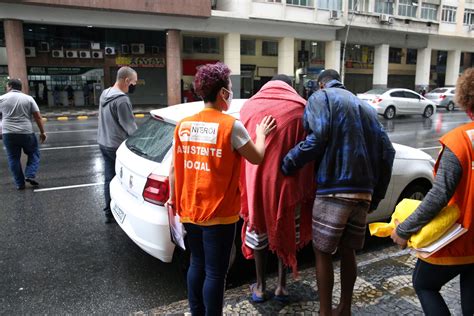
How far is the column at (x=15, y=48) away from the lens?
21.8 m

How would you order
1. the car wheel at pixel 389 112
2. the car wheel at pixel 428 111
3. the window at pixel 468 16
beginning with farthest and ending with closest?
the window at pixel 468 16
the car wheel at pixel 428 111
the car wheel at pixel 389 112

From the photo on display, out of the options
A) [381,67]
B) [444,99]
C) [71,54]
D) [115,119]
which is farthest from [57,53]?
[444,99]

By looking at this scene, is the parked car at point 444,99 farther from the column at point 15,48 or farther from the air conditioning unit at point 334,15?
the column at point 15,48

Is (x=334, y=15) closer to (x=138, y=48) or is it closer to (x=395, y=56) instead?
(x=138, y=48)

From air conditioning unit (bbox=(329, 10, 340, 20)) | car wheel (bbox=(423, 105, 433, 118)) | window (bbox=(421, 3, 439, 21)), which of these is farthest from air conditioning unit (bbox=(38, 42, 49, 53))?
window (bbox=(421, 3, 439, 21))

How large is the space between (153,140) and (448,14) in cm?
4080

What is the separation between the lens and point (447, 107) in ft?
90.1

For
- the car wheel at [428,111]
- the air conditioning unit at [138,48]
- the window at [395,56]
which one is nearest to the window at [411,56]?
the window at [395,56]

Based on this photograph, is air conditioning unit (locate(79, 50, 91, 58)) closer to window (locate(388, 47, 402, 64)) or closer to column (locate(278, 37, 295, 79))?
column (locate(278, 37, 295, 79))

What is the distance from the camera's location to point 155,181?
11.3 feet

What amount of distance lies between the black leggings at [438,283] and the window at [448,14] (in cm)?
4090

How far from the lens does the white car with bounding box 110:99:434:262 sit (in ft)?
11.1

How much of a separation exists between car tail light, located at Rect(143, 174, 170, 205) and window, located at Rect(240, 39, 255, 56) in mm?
31818

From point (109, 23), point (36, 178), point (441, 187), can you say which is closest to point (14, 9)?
point (109, 23)
